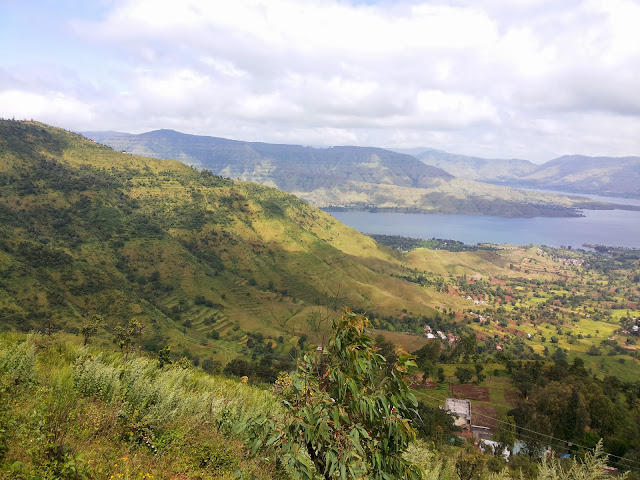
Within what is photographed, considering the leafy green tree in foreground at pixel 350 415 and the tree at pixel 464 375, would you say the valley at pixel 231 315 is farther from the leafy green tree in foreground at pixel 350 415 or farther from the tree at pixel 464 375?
the tree at pixel 464 375

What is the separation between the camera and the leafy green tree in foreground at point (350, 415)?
3.53 m

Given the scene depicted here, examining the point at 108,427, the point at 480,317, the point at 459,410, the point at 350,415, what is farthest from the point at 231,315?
the point at 350,415

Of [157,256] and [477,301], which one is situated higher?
[157,256]

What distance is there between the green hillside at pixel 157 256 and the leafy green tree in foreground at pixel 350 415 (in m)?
65.1

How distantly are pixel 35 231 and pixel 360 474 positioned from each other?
116035 millimetres

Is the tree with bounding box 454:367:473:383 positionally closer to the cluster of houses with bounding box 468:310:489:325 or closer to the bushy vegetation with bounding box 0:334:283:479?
the bushy vegetation with bounding box 0:334:283:479

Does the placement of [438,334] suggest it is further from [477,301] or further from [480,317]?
[477,301]

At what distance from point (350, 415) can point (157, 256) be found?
110525mm

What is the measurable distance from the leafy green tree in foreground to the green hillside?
65070mm

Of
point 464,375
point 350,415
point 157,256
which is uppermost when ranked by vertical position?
point 350,415

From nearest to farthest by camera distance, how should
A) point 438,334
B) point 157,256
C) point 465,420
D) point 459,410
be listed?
point 465,420 < point 459,410 < point 438,334 < point 157,256

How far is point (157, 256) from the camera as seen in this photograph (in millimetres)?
102375

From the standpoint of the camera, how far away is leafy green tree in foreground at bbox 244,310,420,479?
353cm

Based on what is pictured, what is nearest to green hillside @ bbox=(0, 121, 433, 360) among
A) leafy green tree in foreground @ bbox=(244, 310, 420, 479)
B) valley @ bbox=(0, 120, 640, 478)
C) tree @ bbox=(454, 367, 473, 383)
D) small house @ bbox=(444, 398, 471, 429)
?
valley @ bbox=(0, 120, 640, 478)
